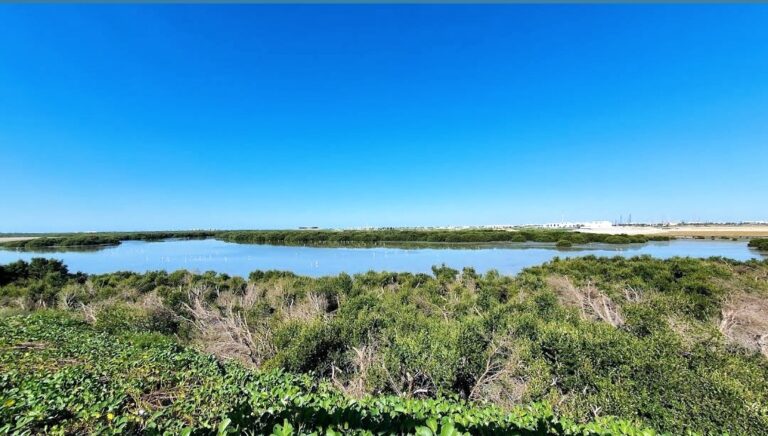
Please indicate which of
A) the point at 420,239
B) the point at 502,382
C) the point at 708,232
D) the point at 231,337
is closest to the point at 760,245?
the point at 708,232

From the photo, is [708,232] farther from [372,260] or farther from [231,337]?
[231,337]

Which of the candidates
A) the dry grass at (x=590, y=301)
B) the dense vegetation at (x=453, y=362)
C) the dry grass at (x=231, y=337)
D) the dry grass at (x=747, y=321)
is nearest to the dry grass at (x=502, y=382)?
the dense vegetation at (x=453, y=362)

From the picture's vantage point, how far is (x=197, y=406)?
321 centimetres

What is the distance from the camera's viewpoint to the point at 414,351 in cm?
602

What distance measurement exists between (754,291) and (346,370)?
624 inches

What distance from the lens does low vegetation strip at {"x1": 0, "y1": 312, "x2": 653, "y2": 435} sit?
2576 mm

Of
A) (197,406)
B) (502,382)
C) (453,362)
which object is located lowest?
(502,382)

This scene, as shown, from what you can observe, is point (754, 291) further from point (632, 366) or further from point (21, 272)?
point (21, 272)

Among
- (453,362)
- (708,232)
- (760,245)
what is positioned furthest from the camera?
(708,232)

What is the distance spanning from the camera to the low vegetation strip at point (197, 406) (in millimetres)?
2576

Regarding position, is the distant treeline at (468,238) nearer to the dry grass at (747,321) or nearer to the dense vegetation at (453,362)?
the dry grass at (747,321)

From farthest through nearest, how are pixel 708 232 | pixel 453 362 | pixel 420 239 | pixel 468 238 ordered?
pixel 420 239 < pixel 708 232 < pixel 468 238 < pixel 453 362

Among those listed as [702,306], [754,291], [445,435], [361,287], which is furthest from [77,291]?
[754,291]

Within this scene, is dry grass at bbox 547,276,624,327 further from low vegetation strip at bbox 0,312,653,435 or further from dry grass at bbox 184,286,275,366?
dry grass at bbox 184,286,275,366
